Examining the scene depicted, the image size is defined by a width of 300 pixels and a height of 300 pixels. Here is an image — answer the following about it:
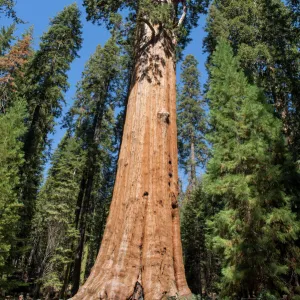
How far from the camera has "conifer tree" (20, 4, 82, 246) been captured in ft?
59.6

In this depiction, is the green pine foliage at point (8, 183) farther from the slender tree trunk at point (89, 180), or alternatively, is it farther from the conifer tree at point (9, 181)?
the slender tree trunk at point (89, 180)

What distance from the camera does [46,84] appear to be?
779 inches

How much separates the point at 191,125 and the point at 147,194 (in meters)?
23.8

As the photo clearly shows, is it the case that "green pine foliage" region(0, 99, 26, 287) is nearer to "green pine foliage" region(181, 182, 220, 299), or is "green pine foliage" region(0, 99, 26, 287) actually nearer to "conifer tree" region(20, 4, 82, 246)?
"conifer tree" region(20, 4, 82, 246)

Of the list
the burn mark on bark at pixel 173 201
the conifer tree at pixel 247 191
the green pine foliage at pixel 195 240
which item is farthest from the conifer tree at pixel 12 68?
the burn mark on bark at pixel 173 201

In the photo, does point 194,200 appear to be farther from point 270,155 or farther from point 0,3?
point 0,3

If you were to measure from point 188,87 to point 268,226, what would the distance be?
23.5m

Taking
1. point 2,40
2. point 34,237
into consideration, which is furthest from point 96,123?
point 34,237

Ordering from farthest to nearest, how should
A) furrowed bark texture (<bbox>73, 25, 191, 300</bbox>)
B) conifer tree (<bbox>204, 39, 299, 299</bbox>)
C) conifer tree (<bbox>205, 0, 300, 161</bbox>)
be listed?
conifer tree (<bbox>205, 0, 300, 161</bbox>)
conifer tree (<bbox>204, 39, 299, 299</bbox>)
furrowed bark texture (<bbox>73, 25, 191, 300</bbox>)

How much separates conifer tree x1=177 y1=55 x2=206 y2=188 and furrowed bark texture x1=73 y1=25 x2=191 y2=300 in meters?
20.8

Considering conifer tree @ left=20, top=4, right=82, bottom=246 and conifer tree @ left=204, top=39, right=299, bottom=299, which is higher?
conifer tree @ left=20, top=4, right=82, bottom=246

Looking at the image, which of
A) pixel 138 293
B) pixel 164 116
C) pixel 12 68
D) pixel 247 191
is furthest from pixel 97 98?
pixel 138 293

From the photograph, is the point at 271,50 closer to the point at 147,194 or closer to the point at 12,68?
the point at 147,194

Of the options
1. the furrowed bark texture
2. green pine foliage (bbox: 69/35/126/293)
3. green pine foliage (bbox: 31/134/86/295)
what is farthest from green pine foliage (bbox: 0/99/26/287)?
the furrowed bark texture
